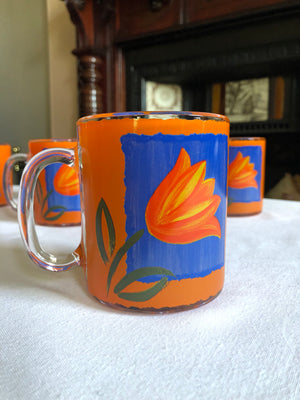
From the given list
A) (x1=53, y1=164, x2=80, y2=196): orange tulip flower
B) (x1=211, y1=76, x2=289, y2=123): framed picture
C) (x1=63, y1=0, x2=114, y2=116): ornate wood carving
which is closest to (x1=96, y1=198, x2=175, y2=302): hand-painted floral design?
(x1=53, y1=164, x2=80, y2=196): orange tulip flower

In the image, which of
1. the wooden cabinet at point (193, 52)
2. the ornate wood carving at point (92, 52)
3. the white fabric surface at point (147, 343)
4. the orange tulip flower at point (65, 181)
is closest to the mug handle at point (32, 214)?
the white fabric surface at point (147, 343)

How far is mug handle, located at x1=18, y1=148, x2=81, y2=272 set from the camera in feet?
0.83

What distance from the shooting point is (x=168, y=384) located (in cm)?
16

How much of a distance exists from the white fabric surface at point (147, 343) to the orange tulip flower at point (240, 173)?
226 millimetres

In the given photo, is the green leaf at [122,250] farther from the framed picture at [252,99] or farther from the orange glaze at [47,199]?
the framed picture at [252,99]

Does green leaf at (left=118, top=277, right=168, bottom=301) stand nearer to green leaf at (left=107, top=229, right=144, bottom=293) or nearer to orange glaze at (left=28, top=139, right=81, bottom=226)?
green leaf at (left=107, top=229, right=144, bottom=293)

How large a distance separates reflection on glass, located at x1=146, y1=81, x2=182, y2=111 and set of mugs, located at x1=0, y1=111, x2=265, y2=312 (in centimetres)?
192

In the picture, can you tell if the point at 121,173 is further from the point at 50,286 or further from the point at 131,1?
the point at 131,1

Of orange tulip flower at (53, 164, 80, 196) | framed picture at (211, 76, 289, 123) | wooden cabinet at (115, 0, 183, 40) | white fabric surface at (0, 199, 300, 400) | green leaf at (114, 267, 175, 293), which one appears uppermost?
wooden cabinet at (115, 0, 183, 40)

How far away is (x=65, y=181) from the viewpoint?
1.48ft

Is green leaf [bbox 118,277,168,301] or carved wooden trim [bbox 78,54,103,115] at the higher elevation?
carved wooden trim [bbox 78,54,103,115]

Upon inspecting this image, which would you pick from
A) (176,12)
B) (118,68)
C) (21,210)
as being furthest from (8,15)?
(21,210)

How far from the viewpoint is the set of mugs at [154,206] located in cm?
21

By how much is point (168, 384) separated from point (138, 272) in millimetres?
74
